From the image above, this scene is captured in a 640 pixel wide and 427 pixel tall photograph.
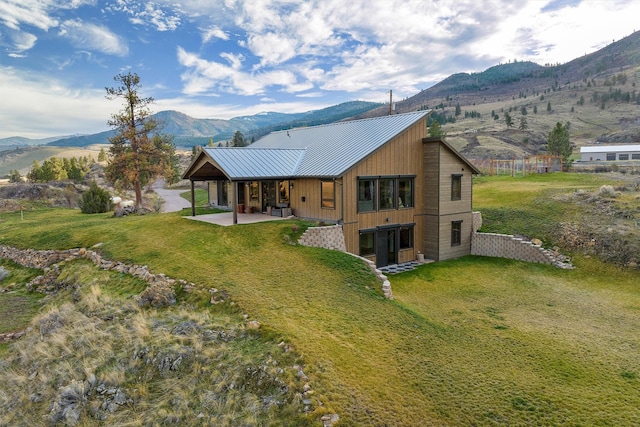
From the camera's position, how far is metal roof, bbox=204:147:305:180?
18.4 m

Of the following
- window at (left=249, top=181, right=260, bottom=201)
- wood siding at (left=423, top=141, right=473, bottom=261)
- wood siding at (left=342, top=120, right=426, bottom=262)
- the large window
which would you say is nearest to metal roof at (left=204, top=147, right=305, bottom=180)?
window at (left=249, top=181, right=260, bottom=201)

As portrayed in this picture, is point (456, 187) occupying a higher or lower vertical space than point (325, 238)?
higher

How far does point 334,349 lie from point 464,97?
7525 inches

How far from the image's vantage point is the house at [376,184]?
17.6 metres

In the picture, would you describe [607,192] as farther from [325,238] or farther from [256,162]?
[256,162]

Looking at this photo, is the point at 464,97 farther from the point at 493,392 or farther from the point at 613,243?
the point at 493,392

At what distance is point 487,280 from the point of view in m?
16.1

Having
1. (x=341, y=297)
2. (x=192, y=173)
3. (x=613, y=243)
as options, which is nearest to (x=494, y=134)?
(x=613, y=243)

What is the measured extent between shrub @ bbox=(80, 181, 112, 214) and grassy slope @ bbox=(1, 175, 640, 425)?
9707mm

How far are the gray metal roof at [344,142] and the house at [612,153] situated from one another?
2072 inches

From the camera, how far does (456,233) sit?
2059 cm

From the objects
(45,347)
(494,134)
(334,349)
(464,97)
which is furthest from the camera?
(464,97)

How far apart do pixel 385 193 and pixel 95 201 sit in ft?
76.3

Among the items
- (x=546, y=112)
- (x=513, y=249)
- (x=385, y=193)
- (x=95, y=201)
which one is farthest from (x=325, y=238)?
(x=546, y=112)
